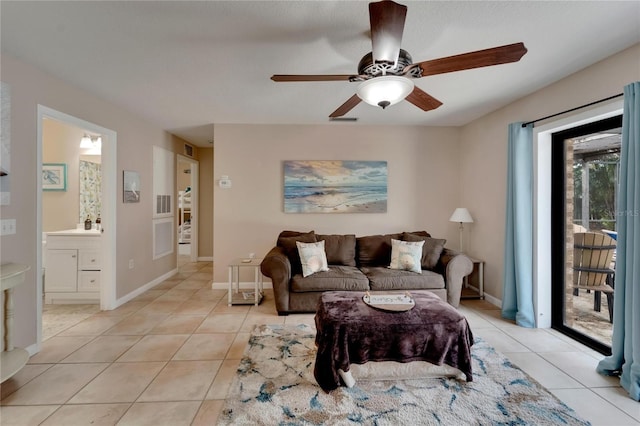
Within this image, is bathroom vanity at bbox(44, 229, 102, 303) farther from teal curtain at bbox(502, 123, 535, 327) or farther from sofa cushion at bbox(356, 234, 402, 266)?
teal curtain at bbox(502, 123, 535, 327)

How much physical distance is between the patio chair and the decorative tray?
1971 mm

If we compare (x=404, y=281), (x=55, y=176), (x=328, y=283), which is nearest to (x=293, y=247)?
(x=328, y=283)

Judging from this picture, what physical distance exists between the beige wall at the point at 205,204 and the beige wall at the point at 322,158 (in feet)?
7.18

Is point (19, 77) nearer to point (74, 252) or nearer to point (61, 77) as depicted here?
point (61, 77)

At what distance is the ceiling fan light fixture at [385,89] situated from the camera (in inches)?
69.4

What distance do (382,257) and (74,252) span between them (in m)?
4.18

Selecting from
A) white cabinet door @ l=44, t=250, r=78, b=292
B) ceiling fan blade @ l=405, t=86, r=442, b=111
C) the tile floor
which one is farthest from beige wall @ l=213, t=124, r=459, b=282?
ceiling fan blade @ l=405, t=86, r=442, b=111

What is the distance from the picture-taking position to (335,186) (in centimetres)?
455

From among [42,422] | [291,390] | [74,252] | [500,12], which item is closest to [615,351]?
[291,390]

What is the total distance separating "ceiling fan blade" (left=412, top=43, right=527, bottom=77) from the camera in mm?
1575

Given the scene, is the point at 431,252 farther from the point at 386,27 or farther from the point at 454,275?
the point at 386,27

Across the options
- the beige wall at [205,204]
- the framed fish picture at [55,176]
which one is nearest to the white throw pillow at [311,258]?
the beige wall at [205,204]

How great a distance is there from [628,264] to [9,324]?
4.71m

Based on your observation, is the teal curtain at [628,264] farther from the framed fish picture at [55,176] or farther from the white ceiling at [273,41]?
the framed fish picture at [55,176]
